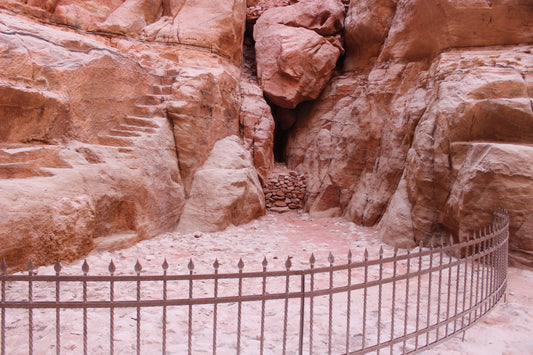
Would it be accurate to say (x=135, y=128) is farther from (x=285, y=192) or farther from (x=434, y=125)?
(x=434, y=125)

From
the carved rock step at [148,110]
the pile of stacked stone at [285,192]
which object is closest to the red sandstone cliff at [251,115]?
the carved rock step at [148,110]

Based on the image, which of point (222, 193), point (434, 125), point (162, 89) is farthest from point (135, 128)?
point (434, 125)

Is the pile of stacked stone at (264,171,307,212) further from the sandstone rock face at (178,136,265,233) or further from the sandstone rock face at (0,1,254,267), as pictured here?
the sandstone rock face at (0,1,254,267)

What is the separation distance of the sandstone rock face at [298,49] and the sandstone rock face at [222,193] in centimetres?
368

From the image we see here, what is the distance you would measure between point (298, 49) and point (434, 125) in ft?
21.1

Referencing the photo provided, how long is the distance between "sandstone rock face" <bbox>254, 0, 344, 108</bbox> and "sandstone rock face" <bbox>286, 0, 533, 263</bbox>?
3.38 feet

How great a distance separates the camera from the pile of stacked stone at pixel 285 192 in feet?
38.8

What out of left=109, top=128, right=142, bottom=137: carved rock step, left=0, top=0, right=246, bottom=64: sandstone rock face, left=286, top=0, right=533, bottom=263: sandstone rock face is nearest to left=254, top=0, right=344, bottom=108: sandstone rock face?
left=286, top=0, right=533, bottom=263: sandstone rock face

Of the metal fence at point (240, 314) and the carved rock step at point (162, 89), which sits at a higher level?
the carved rock step at point (162, 89)

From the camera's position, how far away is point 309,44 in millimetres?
12133

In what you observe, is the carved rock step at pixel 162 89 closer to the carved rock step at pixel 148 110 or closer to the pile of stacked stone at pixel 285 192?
the carved rock step at pixel 148 110

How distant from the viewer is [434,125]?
7035 mm

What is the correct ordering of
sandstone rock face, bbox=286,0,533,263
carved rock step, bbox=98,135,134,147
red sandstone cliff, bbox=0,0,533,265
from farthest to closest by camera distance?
carved rock step, bbox=98,135,134,147, sandstone rock face, bbox=286,0,533,263, red sandstone cliff, bbox=0,0,533,265

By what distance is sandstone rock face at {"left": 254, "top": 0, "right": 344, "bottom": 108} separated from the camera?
477 inches
